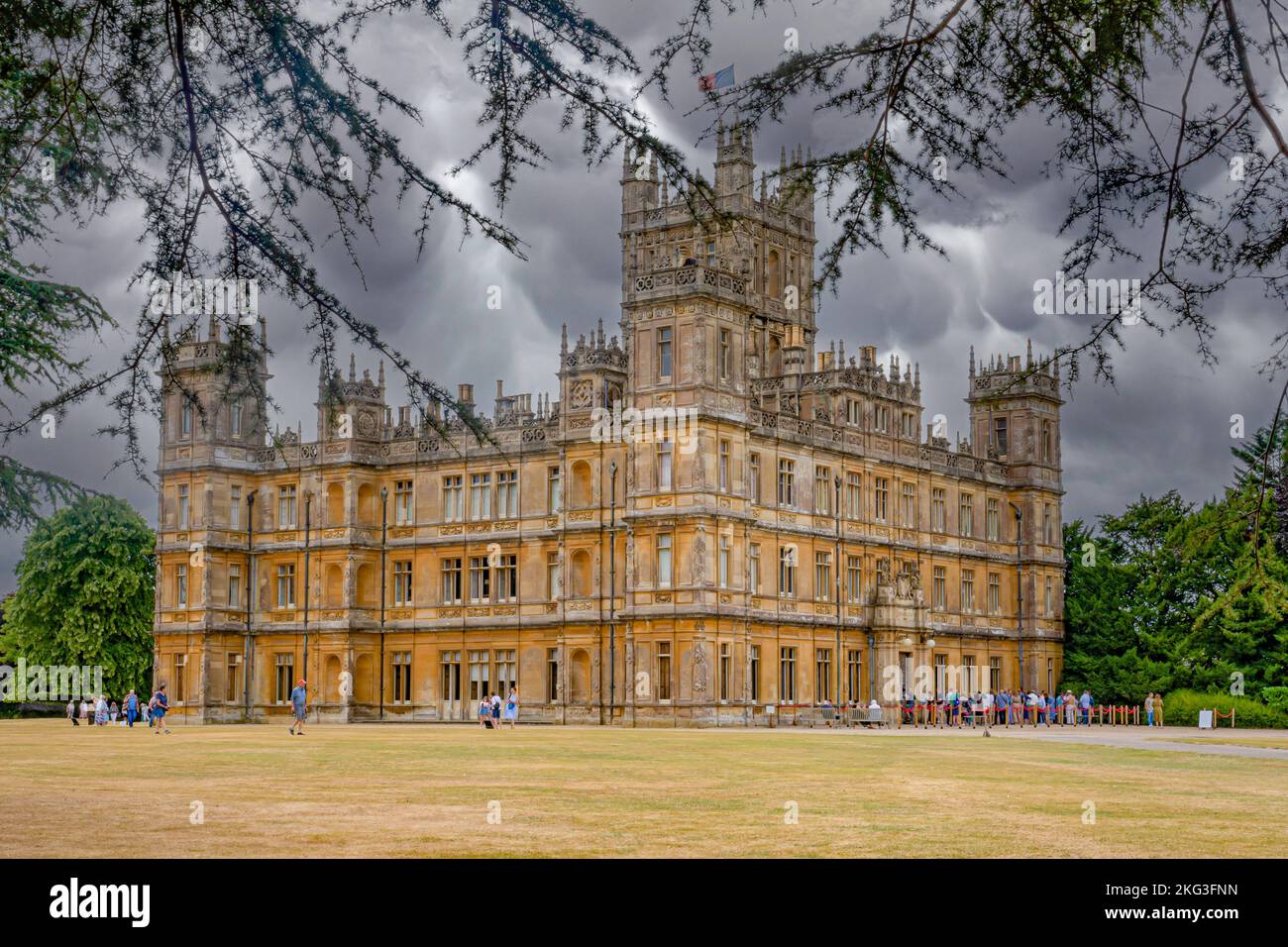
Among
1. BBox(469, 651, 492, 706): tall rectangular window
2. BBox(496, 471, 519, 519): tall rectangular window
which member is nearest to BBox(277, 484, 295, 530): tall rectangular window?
BBox(496, 471, 519, 519): tall rectangular window

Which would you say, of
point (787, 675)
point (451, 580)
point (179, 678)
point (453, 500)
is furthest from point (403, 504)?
point (787, 675)

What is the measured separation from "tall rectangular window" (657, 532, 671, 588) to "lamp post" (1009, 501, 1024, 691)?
839 inches

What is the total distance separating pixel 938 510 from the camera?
6450 centimetres

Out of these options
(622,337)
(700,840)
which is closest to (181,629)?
(622,337)

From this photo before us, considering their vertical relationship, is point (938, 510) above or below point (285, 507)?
below

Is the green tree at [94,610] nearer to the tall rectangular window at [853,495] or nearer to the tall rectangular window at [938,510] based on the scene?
the tall rectangular window at [853,495]

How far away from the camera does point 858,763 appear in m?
27.9

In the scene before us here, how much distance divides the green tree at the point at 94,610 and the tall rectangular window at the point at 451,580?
14.5 metres

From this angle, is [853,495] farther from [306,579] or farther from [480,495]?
[306,579]

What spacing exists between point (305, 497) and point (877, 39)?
56.6 meters

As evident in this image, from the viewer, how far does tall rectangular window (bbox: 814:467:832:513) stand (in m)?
58.0

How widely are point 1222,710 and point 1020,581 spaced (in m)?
13.6

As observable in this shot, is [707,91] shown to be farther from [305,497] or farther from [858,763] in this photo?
[305,497]

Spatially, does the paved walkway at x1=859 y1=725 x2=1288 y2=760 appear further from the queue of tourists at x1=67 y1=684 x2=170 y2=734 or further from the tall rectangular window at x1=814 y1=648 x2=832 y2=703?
the queue of tourists at x1=67 y1=684 x2=170 y2=734
